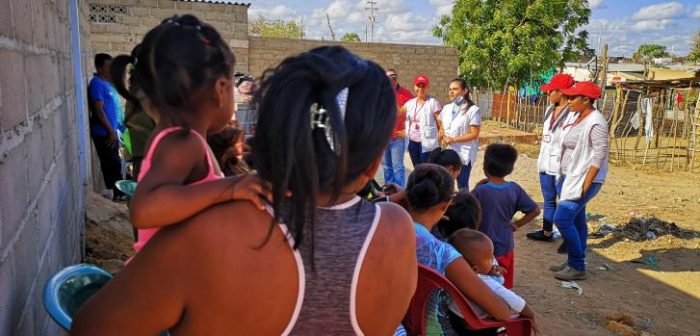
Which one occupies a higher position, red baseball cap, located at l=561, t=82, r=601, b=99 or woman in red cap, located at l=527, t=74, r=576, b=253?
red baseball cap, located at l=561, t=82, r=601, b=99

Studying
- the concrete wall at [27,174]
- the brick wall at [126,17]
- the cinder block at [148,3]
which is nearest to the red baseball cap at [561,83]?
the concrete wall at [27,174]

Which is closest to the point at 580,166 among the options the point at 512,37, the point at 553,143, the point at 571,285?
the point at 553,143

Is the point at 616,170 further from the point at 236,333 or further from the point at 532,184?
the point at 236,333

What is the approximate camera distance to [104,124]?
18.9 feet

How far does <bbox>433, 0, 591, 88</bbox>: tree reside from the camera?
1777 cm

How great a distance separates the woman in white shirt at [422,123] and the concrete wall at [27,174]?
4.76m

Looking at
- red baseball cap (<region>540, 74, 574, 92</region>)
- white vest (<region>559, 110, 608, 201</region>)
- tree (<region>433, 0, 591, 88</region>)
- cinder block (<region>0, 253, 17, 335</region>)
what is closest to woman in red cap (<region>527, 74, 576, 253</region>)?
red baseball cap (<region>540, 74, 574, 92</region>)

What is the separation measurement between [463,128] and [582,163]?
60.5 inches

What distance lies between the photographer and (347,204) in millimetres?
1014

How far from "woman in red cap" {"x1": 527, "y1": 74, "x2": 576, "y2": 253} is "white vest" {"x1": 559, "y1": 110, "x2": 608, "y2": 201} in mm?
336

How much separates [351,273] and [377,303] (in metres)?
0.12

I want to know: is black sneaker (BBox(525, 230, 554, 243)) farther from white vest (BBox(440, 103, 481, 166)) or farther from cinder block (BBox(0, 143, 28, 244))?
cinder block (BBox(0, 143, 28, 244))

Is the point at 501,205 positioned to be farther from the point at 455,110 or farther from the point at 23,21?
the point at 23,21

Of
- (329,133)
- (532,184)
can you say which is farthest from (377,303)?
(532,184)
